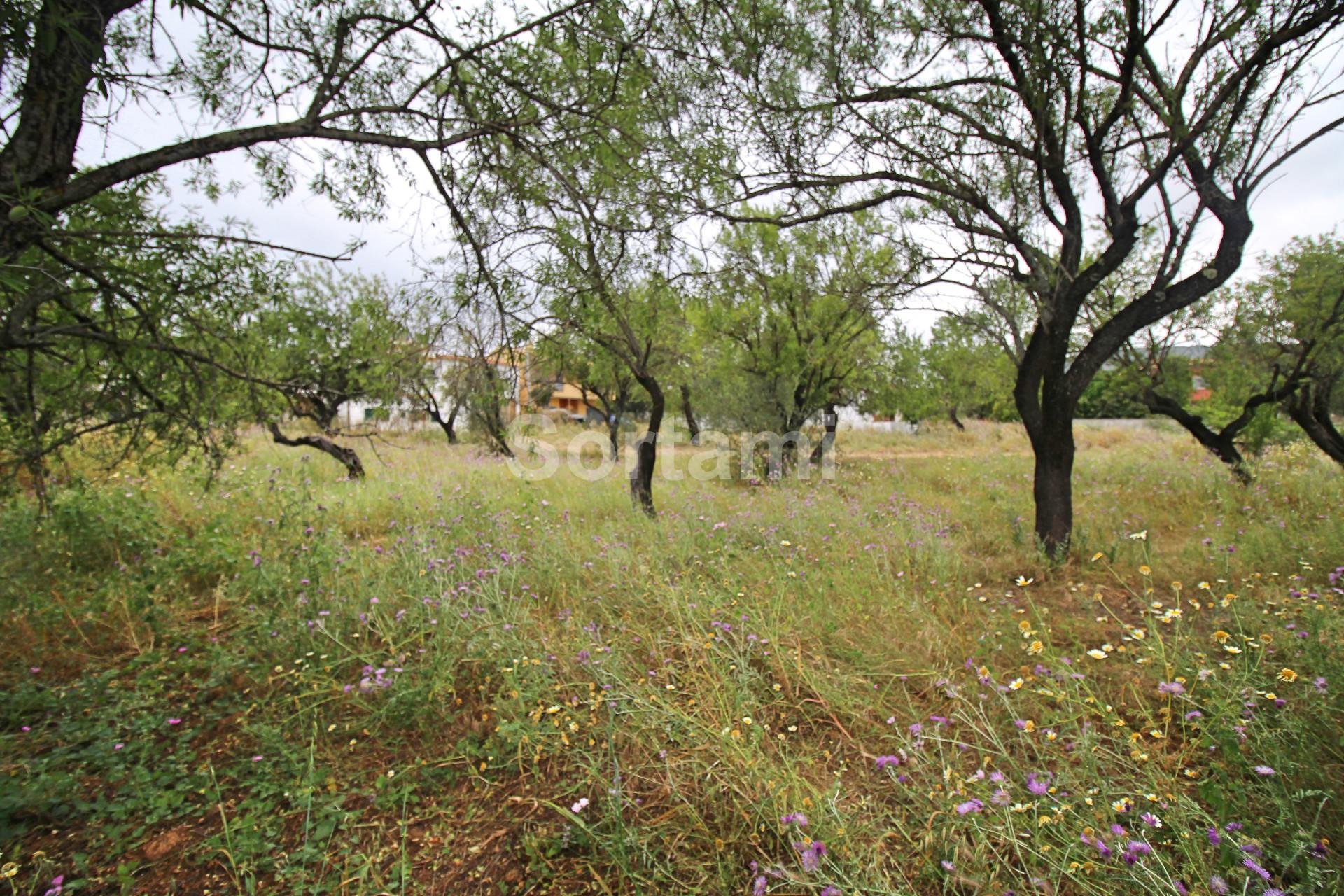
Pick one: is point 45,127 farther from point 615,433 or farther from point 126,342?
point 615,433

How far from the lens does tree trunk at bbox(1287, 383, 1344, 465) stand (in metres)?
7.20

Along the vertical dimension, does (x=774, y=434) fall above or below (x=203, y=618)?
above

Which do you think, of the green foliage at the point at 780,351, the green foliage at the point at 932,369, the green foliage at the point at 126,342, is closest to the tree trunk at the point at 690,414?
the green foliage at the point at 780,351

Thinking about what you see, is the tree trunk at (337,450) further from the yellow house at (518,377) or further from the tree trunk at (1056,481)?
the tree trunk at (1056,481)

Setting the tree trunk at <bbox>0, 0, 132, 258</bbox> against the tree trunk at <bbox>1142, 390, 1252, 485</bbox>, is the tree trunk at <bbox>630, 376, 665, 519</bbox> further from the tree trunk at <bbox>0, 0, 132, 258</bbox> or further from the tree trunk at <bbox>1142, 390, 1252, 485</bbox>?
the tree trunk at <bbox>1142, 390, 1252, 485</bbox>

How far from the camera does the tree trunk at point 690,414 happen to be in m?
14.4

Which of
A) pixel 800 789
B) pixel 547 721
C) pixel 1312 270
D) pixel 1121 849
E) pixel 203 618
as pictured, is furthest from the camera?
pixel 1312 270

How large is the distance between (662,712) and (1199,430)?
374 inches

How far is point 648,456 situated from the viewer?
6.78 metres

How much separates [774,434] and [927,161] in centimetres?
715

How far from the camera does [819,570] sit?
4141 millimetres

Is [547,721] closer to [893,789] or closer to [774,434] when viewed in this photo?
[893,789]

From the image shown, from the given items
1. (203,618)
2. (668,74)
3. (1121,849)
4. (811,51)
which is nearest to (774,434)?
(811,51)

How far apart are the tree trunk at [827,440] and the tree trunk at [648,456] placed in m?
5.93
